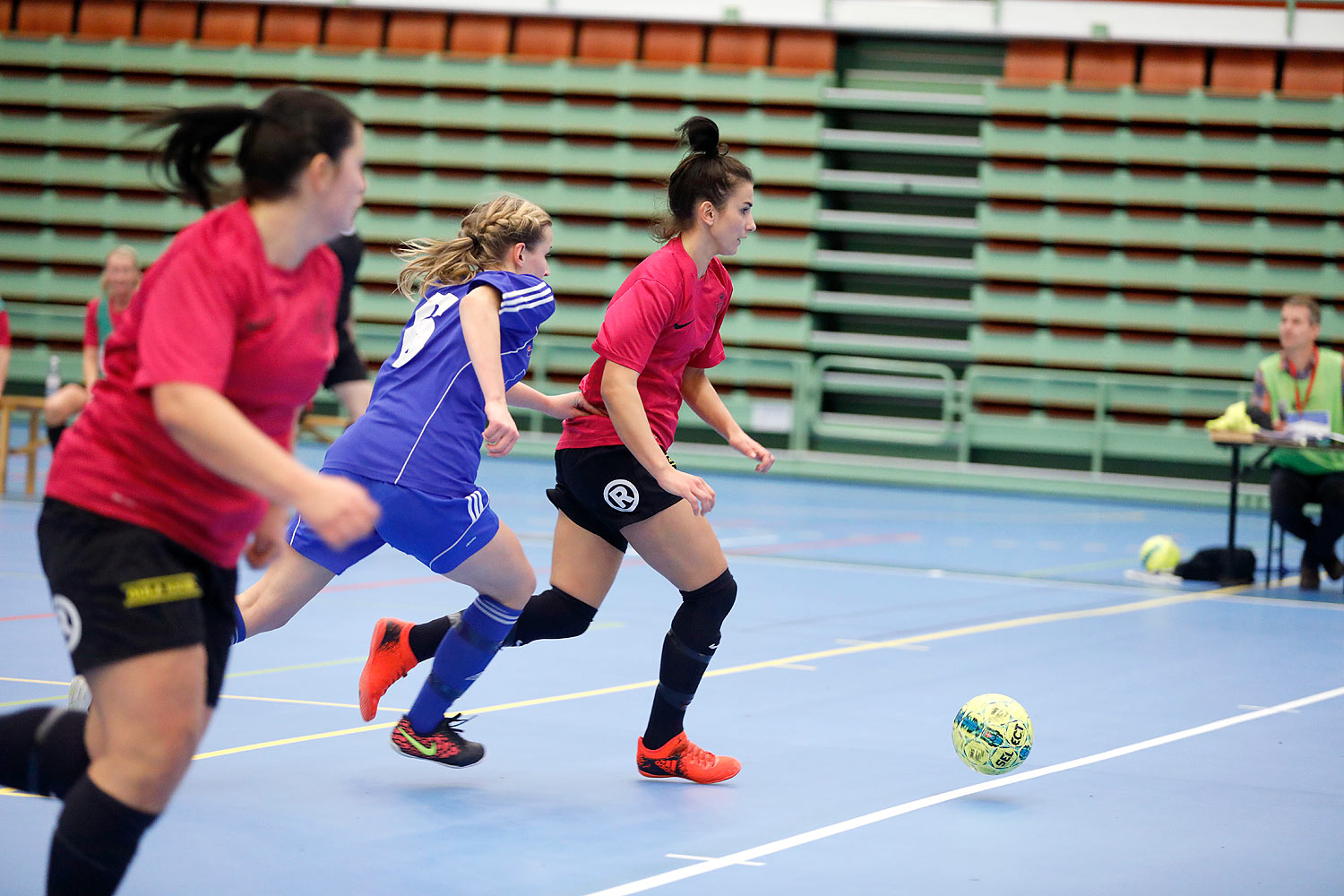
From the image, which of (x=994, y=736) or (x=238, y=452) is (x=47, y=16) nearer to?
(x=994, y=736)

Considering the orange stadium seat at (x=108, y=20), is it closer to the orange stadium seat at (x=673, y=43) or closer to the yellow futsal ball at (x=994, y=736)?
the orange stadium seat at (x=673, y=43)

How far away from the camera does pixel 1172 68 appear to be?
14133 millimetres

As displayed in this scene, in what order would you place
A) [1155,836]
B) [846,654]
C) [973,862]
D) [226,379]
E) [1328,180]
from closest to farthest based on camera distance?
[226,379] → [973,862] → [1155,836] → [846,654] → [1328,180]

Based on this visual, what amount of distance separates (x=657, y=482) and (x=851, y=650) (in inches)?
95.6

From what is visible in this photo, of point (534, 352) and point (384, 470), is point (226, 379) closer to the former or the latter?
point (384, 470)

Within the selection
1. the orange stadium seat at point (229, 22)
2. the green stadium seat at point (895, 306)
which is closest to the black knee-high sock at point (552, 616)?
the green stadium seat at point (895, 306)

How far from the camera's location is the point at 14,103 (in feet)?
52.8

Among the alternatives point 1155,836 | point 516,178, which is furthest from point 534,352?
point 1155,836

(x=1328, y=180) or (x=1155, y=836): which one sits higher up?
(x=1328, y=180)

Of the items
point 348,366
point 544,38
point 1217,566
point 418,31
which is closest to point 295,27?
point 418,31

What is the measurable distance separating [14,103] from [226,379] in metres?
15.7

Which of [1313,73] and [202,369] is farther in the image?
[1313,73]

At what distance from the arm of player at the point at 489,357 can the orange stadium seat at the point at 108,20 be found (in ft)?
46.4

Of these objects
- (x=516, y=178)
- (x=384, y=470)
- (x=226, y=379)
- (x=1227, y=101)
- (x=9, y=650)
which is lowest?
(x=9, y=650)
